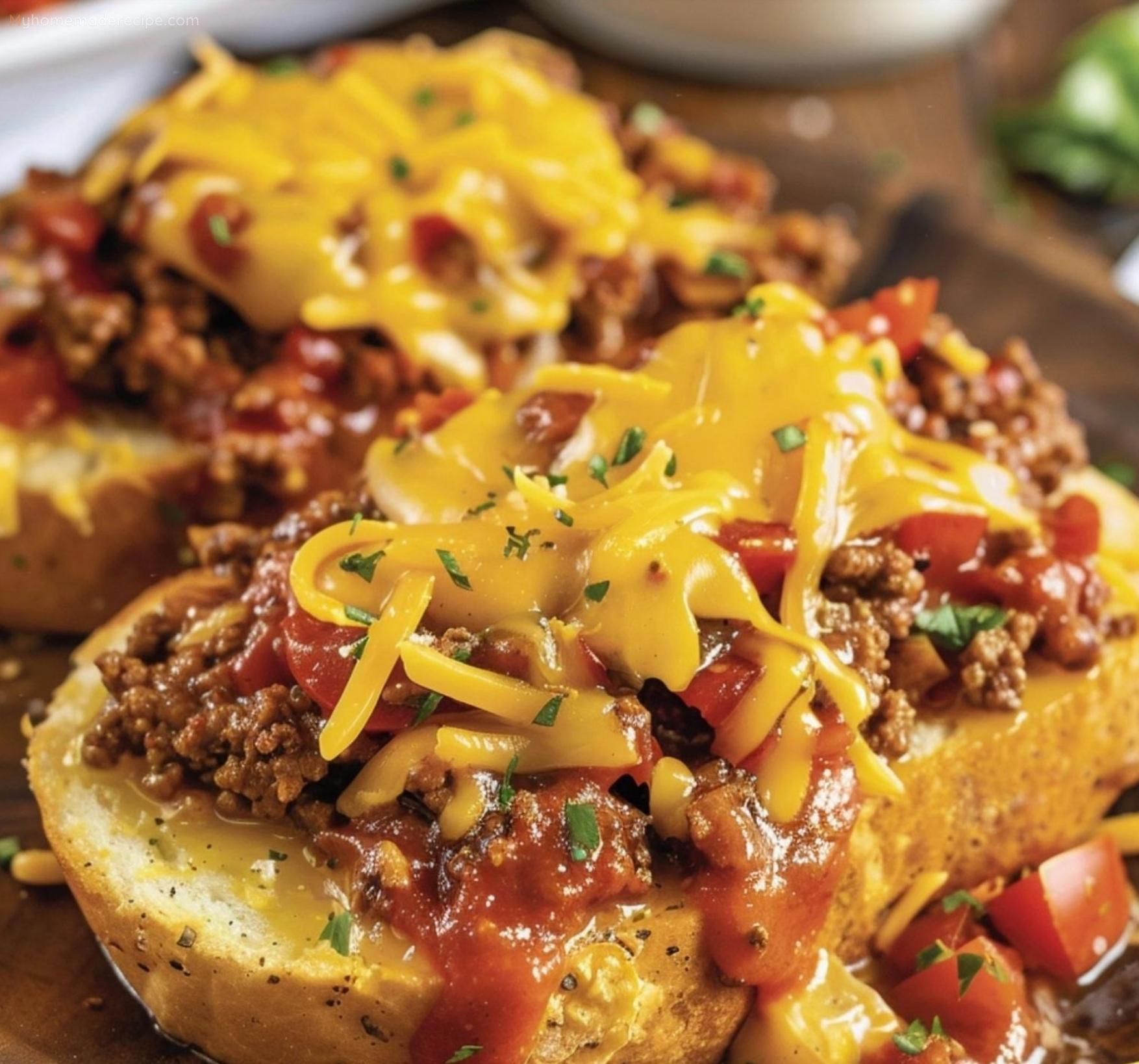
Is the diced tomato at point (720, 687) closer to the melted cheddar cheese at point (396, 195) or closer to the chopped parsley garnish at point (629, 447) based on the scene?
the chopped parsley garnish at point (629, 447)

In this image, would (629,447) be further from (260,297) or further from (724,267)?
(724,267)

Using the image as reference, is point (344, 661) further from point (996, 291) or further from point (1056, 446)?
point (996, 291)

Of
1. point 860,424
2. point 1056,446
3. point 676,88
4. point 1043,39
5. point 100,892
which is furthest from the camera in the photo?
point 1043,39

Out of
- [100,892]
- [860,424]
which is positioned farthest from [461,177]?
[100,892]

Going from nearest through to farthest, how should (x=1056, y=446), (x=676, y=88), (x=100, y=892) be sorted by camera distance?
(x=100, y=892), (x=1056, y=446), (x=676, y=88)

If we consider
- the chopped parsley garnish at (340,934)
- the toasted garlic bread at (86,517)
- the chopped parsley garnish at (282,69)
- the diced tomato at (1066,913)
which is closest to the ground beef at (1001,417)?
the diced tomato at (1066,913)

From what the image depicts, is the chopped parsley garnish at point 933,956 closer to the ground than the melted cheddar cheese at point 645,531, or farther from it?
closer to the ground

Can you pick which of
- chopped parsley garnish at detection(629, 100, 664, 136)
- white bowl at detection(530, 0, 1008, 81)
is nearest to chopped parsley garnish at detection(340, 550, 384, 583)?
chopped parsley garnish at detection(629, 100, 664, 136)
